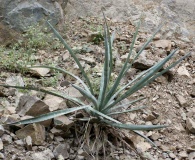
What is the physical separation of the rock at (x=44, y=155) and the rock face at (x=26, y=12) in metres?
1.39

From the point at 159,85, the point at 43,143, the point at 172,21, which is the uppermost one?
the point at 172,21

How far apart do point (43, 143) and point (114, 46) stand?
1.36 meters

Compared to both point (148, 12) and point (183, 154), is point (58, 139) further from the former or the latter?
point (148, 12)

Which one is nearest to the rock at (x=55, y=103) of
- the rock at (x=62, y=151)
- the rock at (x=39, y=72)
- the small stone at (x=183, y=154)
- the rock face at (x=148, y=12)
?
the rock at (x=62, y=151)

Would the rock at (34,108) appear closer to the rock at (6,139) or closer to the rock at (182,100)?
the rock at (6,139)

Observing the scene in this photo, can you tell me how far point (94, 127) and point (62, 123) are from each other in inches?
7.4

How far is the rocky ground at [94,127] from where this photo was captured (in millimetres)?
1902

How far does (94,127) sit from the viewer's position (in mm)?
2002

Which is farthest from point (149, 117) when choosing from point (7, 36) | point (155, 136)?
point (7, 36)

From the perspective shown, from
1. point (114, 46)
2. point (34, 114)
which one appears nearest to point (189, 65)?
point (114, 46)

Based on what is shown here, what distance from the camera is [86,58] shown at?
9.24ft

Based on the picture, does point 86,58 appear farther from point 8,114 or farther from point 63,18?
point 8,114

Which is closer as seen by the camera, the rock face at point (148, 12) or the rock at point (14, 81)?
the rock at point (14, 81)

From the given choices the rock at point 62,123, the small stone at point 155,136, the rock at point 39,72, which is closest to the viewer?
the rock at point 62,123
